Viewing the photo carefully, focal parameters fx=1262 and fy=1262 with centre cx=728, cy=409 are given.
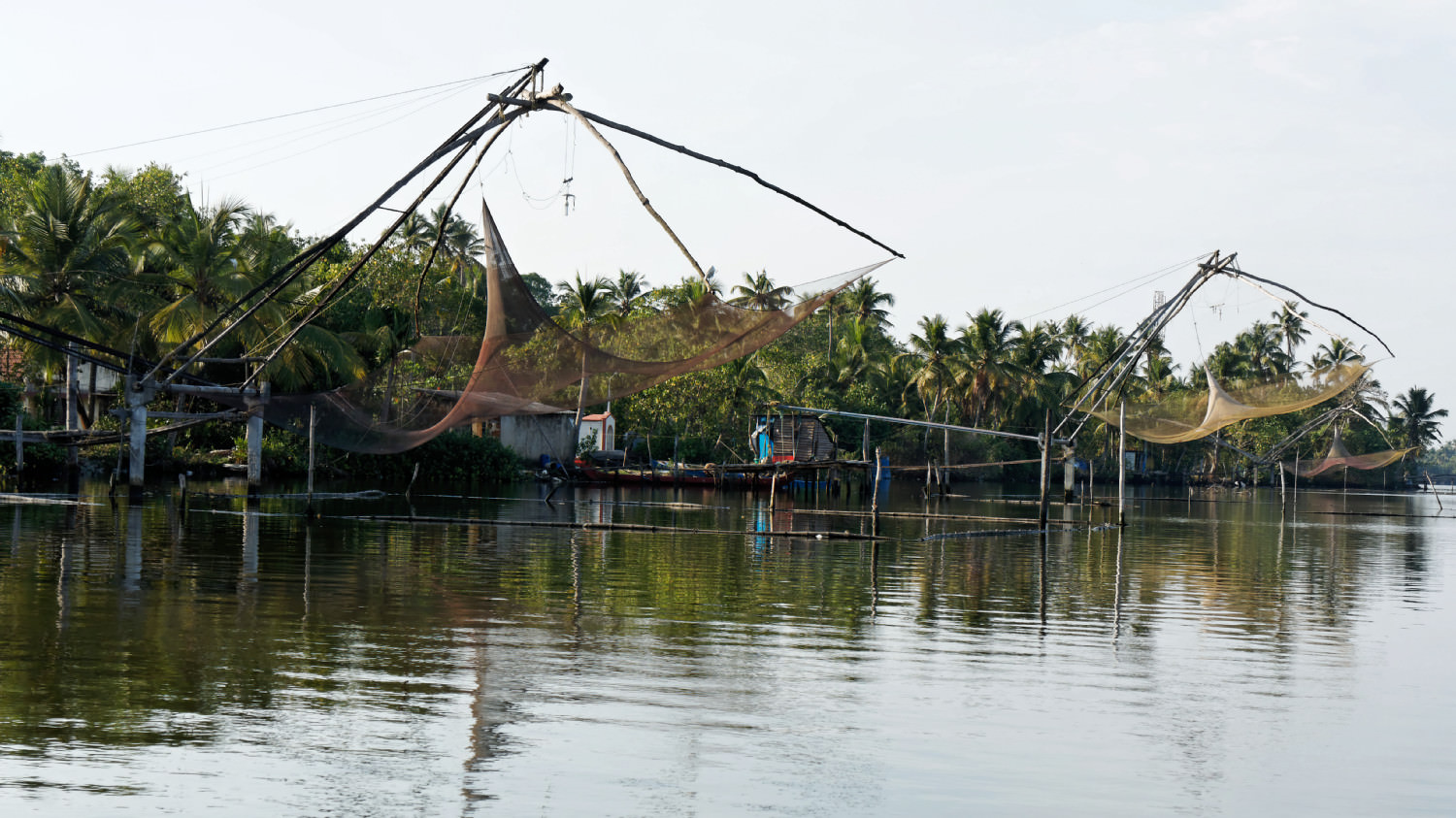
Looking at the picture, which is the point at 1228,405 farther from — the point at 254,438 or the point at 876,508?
the point at 254,438

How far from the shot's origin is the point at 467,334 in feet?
71.7

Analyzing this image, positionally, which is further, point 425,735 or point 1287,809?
point 425,735

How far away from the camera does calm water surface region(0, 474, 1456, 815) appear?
599 centimetres

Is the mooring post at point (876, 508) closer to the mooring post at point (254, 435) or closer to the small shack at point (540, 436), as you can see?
the mooring post at point (254, 435)

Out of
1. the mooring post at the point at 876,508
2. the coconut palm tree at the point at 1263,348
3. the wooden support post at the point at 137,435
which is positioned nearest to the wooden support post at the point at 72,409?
the wooden support post at the point at 137,435

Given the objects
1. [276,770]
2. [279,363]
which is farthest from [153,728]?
[279,363]

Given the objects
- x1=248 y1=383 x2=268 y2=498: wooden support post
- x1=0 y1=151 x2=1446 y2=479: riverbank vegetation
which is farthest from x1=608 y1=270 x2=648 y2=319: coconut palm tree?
x1=248 y1=383 x2=268 y2=498: wooden support post

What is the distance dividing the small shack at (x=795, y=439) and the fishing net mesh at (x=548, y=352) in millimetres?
25849

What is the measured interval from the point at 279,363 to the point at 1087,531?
1822cm

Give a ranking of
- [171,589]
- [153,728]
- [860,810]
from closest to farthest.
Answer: [860,810] < [153,728] < [171,589]

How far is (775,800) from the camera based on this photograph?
5828 mm

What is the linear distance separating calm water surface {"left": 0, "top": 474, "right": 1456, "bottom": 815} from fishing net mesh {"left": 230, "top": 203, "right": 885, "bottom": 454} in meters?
1.92

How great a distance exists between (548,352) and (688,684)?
5.02 metres

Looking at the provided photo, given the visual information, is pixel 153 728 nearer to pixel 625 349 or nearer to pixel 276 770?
pixel 276 770
